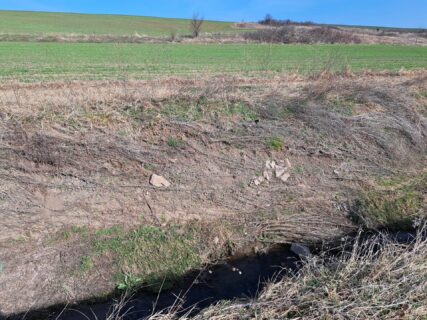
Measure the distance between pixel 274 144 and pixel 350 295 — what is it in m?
5.30

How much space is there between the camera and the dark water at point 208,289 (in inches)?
244

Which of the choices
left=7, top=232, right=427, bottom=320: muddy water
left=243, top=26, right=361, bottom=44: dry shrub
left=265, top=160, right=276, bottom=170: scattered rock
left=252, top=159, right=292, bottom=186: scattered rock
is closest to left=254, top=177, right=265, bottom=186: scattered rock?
left=252, top=159, right=292, bottom=186: scattered rock

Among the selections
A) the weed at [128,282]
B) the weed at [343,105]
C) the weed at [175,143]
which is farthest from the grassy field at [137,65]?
the weed at [128,282]

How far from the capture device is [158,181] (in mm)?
7902

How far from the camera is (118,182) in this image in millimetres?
7750

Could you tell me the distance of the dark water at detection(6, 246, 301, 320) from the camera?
619 centimetres

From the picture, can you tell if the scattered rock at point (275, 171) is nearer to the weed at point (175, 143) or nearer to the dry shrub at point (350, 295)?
the weed at point (175, 143)

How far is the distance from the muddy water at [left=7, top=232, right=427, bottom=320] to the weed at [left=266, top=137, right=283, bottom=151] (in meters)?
2.26

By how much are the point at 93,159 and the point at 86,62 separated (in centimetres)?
1215

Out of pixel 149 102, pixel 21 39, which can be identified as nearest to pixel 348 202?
pixel 149 102

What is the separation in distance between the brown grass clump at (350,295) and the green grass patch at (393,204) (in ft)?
13.3

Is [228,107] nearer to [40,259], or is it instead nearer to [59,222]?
[59,222]

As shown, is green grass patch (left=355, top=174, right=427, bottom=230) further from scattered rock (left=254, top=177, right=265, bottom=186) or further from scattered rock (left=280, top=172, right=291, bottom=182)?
scattered rock (left=254, top=177, right=265, bottom=186)

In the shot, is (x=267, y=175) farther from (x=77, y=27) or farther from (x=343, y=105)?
(x=77, y=27)
